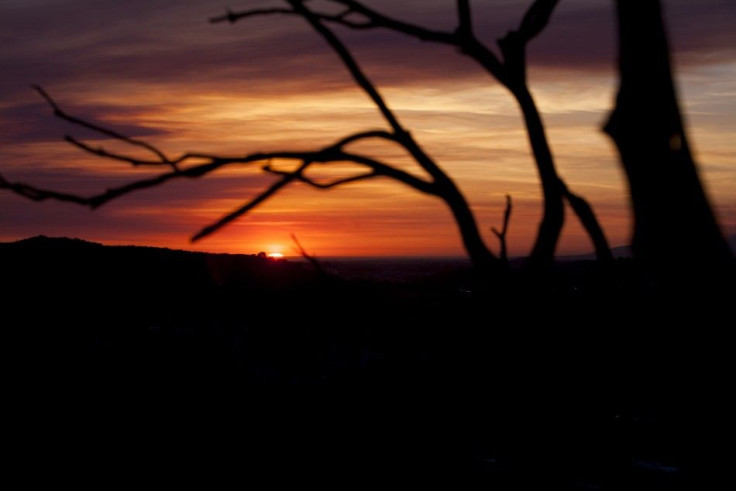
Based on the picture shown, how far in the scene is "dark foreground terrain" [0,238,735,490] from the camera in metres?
3.22

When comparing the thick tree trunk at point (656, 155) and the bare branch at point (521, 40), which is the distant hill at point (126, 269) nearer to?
the bare branch at point (521, 40)

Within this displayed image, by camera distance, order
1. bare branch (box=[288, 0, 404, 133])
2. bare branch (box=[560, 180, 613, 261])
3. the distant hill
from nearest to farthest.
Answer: bare branch (box=[288, 0, 404, 133])
bare branch (box=[560, 180, 613, 261])
the distant hill

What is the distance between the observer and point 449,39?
319 cm

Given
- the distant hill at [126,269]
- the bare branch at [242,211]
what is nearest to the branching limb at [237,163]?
the bare branch at [242,211]

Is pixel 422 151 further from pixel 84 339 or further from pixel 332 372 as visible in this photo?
pixel 84 339

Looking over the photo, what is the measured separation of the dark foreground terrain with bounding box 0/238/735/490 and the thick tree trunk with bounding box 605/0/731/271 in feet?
0.45

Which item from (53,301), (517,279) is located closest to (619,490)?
(517,279)

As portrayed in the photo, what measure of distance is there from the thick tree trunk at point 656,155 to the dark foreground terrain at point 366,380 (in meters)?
0.14

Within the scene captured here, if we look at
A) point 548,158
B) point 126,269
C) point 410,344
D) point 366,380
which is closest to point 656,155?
point 548,158

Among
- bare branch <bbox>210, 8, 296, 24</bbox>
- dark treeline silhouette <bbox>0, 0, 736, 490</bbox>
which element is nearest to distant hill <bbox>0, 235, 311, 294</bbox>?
dark treeline silhouette <bbox>0, 0, 736, 490</bbox>

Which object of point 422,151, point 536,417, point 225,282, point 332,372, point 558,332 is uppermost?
point 422,151

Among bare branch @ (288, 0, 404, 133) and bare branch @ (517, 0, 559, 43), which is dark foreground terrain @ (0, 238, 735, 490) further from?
bare branch @ (517, 0, 559, 43)

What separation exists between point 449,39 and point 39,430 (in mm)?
11866

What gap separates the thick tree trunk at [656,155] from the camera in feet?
8.52
